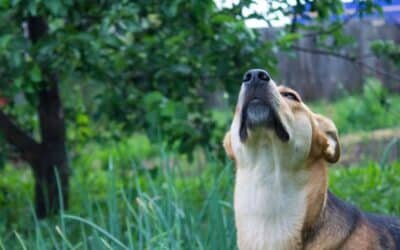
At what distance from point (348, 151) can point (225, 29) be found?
4.22m

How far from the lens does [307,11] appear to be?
21.1 feet

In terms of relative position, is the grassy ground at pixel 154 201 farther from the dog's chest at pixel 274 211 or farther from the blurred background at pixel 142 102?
the dog's chest at pixel 274 211

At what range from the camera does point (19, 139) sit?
7.28 metres

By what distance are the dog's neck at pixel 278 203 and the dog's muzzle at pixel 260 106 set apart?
96 millimetres

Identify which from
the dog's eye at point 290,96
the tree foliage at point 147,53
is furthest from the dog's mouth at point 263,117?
the tree foliage at point 147,53

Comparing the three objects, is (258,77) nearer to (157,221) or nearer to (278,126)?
(278,126)

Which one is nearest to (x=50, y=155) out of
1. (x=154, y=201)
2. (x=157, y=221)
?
(x=154, y=201)

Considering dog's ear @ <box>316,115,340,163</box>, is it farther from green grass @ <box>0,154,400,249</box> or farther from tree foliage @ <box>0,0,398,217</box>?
tree foliage @ <box>0,0,398,217</box>

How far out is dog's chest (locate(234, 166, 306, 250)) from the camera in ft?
13.8

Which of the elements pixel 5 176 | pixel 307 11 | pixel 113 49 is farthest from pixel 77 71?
pixel 5 176

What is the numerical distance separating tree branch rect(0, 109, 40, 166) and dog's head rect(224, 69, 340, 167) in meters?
3.14

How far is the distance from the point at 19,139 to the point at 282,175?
3.43m

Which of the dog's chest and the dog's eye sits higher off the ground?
the dog's eye

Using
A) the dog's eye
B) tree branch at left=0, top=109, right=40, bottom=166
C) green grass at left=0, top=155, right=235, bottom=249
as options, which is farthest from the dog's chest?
tree branch at left=0, top=109, right=40, bottom=166
